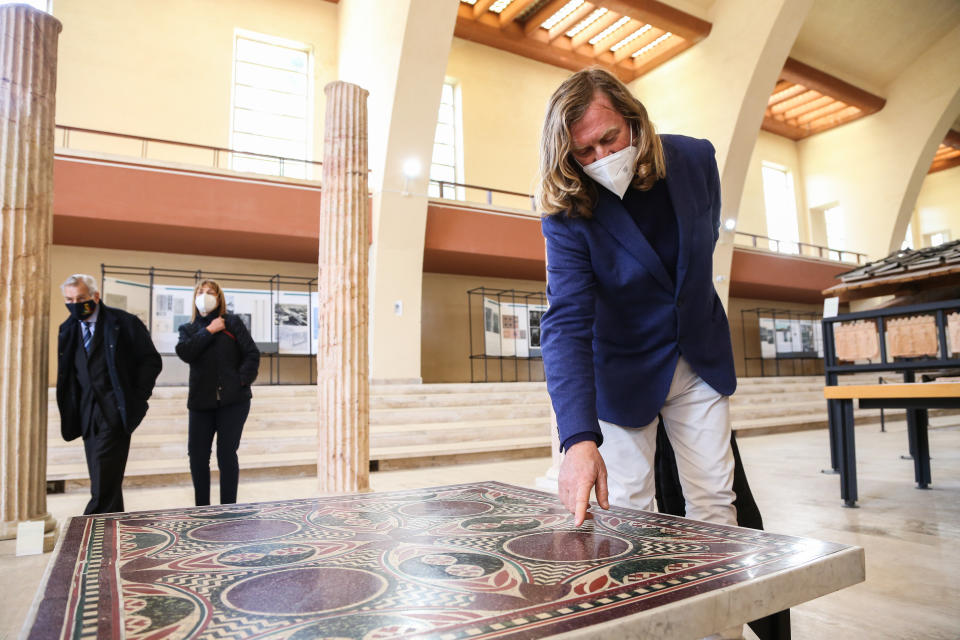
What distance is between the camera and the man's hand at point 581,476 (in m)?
1.24

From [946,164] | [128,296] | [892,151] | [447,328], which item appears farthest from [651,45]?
[946,164]

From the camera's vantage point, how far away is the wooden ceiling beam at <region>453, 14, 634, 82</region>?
12.9 m

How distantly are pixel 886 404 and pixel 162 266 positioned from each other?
11225 mm

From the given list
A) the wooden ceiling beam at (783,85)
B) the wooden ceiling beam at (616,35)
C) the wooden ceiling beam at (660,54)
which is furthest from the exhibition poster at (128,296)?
the wooden ceiling beam at (783,85)

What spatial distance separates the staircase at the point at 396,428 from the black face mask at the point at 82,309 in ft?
8.95

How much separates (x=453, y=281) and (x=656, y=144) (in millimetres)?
12383

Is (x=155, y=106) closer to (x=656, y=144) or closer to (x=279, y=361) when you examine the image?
(x=279, y=361)

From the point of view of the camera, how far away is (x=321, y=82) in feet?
42.4

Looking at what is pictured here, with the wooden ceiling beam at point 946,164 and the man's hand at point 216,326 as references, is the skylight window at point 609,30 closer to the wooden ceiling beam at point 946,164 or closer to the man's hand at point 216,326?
the man's hand at point 216,326

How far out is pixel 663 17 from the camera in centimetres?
1200

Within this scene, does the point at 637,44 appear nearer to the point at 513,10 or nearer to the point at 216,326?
the point at 513,10

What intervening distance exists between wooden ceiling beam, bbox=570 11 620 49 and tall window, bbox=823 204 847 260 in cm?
1026

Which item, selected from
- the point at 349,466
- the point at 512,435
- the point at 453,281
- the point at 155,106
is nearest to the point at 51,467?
the point at 349,466

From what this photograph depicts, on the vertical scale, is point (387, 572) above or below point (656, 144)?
below
